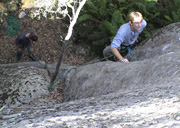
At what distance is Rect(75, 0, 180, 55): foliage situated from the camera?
321 inches

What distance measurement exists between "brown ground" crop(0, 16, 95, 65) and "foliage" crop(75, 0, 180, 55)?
0.87 metres

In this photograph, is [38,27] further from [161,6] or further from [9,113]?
[9,113]

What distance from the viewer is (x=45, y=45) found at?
9922mm

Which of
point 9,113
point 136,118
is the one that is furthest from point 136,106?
point 9,113

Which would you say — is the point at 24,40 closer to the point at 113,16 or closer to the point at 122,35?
the point at 113,16

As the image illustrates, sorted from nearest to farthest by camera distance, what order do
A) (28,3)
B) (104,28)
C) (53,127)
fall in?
(53,127) → (104,28) → (28,3)

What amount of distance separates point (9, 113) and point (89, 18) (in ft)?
24.3

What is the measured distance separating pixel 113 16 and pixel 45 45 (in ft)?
11.4

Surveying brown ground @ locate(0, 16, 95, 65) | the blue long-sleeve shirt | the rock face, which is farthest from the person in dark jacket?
the rock face

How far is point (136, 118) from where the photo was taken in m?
1.63

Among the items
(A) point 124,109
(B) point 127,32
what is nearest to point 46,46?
(B) point 127,32

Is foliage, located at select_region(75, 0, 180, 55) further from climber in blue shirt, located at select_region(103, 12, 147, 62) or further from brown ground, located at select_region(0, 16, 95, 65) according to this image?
climber in blue shirt, located at select_region(103, 12, 147, 62)

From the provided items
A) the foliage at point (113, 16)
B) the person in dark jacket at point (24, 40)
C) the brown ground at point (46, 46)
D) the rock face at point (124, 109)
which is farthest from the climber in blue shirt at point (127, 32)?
the brown ground at point (46, 46)

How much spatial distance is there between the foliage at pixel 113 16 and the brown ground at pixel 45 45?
87 cm
